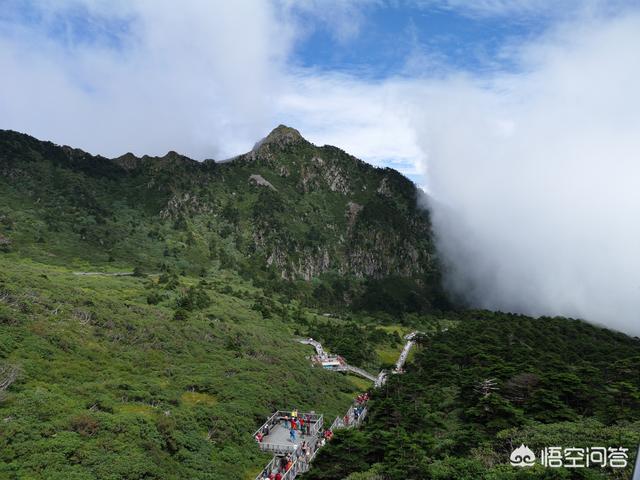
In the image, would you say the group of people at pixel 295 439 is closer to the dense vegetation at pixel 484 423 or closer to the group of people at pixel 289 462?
the group of people at pixel 289 462

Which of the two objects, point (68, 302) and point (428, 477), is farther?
point (68, 302)

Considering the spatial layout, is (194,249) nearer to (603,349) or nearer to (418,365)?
(418,365)

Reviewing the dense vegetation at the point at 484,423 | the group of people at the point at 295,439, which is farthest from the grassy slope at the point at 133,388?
the dense vegetation at the point at 484,423

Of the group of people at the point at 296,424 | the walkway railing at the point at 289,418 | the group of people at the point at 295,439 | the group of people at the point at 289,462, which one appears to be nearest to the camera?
the group of people at the point at 289,462

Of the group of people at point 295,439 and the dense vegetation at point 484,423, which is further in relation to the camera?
the group of people at point 295,439

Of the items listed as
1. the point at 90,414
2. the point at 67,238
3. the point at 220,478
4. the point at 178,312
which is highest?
the point at 67,238

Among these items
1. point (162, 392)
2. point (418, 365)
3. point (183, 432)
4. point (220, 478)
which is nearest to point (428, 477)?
point (220, 478)

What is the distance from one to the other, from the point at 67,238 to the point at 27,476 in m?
131

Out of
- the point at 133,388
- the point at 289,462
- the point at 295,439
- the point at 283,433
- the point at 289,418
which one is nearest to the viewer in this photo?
the point at 289,462

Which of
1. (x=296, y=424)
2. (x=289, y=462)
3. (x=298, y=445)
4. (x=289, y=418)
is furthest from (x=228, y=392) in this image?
(x=289, y=462)

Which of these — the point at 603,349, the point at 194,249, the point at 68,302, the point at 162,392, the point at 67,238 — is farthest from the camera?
the point at 194,249

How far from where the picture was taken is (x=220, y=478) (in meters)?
35.3

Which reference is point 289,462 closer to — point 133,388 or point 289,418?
point 289,418

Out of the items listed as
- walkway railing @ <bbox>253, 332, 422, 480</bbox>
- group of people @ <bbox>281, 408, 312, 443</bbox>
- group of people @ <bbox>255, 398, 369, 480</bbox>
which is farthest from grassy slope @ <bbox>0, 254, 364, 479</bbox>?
group of people @ <bbox>281, 408, 312, 443</bbox>
